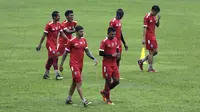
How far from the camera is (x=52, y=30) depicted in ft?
60.1

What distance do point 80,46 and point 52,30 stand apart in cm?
379

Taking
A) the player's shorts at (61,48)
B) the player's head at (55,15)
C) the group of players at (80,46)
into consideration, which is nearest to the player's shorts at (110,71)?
the group of players at (80,46)

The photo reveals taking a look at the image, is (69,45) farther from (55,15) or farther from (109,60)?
(55,15)

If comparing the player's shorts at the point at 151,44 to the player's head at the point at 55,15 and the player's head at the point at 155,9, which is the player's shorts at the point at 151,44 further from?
the player's head at the point at 55,15

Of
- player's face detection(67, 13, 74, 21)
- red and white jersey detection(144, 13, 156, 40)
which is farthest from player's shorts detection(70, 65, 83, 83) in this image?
red and white jersey detection(144, 13, 156, 40)

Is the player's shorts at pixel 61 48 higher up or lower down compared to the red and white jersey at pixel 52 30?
lower down

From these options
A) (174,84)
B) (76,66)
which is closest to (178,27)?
(174,84)

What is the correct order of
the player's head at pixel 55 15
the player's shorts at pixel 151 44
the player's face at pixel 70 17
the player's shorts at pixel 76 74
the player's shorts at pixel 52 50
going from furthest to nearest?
the player's shorts at pixel 151 44 < the player's shorts at pixel 52 50 < the player's face at pixel 70 17 < the player's head at pixel 55 15 < the player's shorts at pixel 76 74

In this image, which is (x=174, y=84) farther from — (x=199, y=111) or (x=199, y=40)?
(x=199, y=40)

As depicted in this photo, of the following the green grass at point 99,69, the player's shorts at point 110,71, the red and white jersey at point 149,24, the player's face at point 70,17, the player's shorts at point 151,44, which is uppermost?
the player's face at point 70,17

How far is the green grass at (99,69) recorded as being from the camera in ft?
49.1

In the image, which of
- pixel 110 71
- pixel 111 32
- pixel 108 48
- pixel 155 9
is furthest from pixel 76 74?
pixel 155 9

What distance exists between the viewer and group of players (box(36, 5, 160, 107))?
48.1 ft

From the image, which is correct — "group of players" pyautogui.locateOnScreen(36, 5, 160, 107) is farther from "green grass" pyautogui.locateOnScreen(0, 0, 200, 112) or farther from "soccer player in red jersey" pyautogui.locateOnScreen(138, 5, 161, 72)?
"green grass" pyautogui.locateOnScreen(0, 0, 200, 112)
